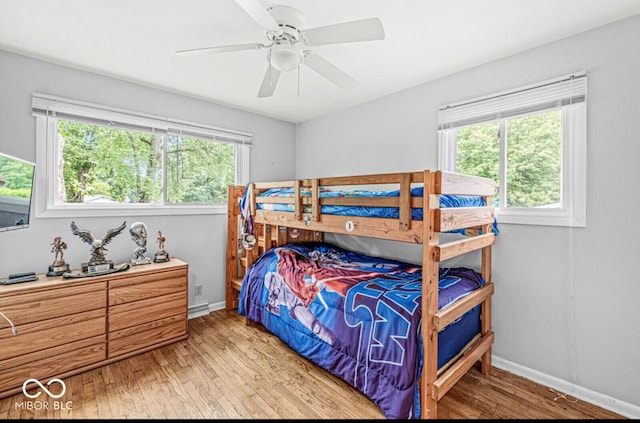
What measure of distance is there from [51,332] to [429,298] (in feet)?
8.23

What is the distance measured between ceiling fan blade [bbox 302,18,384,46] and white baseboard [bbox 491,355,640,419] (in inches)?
96.0

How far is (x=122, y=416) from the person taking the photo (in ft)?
5.72

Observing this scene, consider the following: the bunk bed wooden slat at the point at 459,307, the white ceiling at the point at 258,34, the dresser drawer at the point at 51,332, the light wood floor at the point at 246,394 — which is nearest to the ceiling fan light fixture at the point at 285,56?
the white ceiling at the point at 258,34

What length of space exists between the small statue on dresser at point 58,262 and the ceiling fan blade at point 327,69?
7.48 ft

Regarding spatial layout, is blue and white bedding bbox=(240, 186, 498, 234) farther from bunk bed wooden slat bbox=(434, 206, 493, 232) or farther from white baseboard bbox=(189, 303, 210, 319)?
white baseboard bbox=(189, 303, 210, 319)

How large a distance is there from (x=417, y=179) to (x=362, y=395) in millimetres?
1433

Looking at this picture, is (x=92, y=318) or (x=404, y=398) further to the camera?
(x=92, y=318)

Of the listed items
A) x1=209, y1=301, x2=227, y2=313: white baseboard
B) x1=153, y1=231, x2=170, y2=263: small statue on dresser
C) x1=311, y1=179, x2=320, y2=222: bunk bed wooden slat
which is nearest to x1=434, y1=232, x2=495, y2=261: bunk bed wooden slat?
x1=311, y1=179, x2=320, y2=222: bunk bed wooden slat

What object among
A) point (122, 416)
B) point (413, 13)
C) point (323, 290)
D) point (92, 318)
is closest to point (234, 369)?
point (122, 416)

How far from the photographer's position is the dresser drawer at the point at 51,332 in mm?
1918

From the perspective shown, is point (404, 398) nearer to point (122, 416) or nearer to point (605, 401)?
point (605, 401)

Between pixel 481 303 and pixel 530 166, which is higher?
pixel 530 166

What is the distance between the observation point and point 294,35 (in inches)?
65.9

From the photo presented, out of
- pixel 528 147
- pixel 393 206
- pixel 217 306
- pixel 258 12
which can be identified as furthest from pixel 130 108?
pixel 528 147
